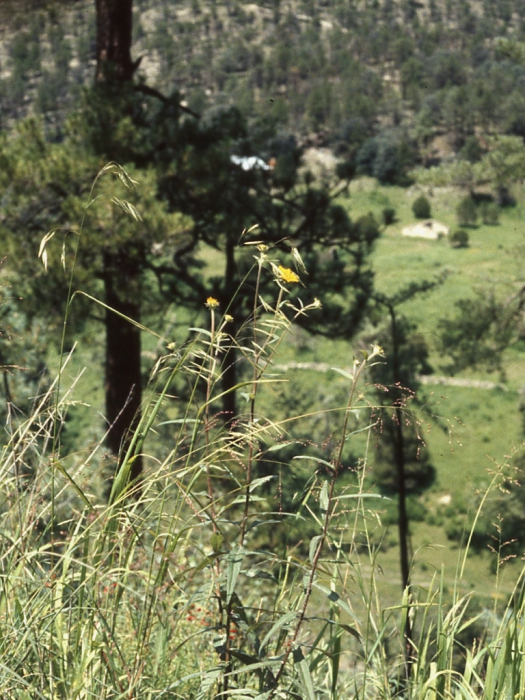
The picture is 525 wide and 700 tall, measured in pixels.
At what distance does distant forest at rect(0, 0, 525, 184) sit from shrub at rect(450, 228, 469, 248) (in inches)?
177

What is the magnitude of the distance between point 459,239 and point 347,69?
12.0 meters

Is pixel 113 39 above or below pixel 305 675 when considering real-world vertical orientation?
below

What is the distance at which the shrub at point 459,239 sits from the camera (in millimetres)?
40062

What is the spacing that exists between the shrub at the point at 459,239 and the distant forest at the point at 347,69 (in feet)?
14.7

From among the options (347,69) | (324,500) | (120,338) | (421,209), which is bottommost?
(421,209)

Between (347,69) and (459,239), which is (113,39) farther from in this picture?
(347,69)

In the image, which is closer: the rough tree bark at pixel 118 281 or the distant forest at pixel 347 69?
the rough tree bark at pixel 118 281

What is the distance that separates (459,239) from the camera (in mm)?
40156

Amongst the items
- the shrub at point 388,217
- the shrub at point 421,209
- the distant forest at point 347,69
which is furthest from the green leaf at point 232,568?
the shrub at point 421,209

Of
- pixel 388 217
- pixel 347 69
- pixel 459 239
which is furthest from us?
pixel 347 69

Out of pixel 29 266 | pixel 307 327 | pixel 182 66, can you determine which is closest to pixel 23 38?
pixel 29 266

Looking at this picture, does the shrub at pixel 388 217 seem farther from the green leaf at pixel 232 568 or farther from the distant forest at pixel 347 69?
the distant forest at pixel 347 69

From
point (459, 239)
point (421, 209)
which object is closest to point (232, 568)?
point (421, 209)

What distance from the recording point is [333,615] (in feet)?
4.16
